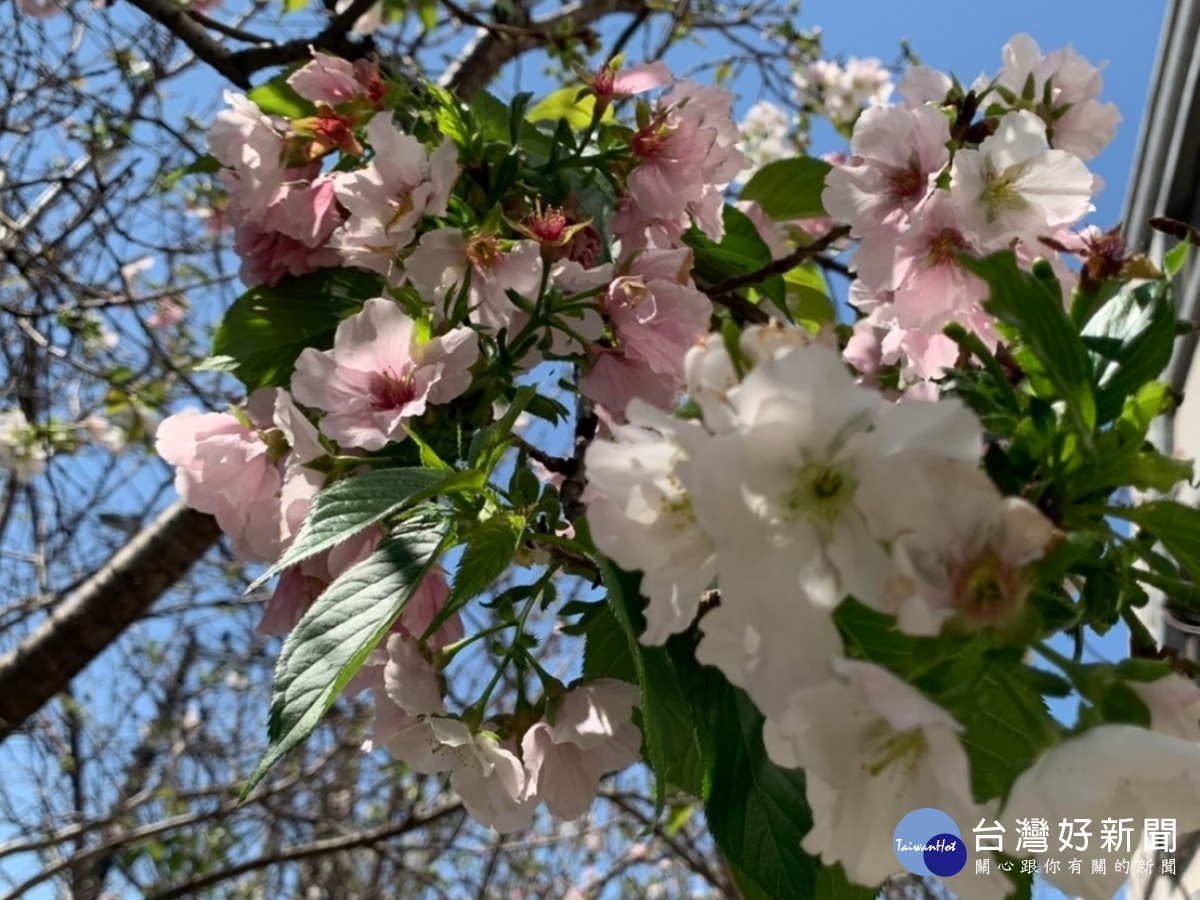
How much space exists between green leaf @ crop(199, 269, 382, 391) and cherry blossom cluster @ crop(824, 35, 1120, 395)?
0.45m

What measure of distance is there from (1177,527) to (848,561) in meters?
0.18

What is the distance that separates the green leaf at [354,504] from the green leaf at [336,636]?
32 millimetres

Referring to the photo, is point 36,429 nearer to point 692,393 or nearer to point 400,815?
point 400,815

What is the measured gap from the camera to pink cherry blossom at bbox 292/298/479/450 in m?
0.66

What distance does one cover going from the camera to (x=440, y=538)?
59cm

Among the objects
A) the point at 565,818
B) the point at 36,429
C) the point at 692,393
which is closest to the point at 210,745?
the point at 36,429

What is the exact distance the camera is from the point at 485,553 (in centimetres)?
59

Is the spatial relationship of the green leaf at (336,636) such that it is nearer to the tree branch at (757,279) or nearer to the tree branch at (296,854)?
Answer: the tree branch at (757,279)

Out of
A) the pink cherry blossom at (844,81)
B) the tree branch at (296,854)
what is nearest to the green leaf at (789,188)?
the tree branch at (296,854)

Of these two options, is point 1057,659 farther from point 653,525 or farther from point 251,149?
point 251,149

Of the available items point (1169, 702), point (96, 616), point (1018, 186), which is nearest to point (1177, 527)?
point (1169, 702)

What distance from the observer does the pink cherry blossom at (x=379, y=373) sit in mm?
663

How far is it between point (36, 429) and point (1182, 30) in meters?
2.73

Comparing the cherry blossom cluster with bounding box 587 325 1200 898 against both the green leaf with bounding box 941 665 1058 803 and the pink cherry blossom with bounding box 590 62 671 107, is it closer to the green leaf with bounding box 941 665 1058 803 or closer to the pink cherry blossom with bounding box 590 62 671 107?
the green leaf with bounding box 941 665 1058 803
